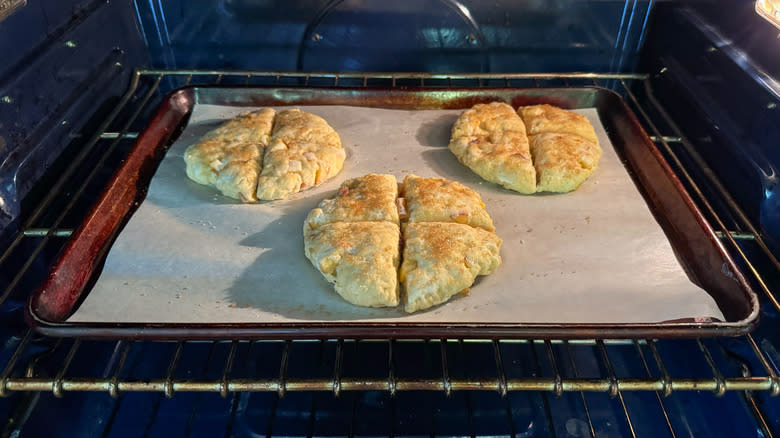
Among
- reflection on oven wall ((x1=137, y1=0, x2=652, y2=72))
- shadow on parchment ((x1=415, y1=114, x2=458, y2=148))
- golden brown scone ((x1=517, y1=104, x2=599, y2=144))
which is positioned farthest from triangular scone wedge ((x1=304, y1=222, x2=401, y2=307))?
reflection on oven wall ((x1=137, y1=0, x2=652, y2=72))

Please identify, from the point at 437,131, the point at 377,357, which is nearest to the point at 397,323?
the point at 377,357

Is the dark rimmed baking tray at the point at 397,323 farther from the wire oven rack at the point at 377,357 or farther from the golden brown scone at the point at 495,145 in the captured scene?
the golden brown scone at the point at 495,145

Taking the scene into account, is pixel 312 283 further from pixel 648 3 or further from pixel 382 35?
pixel 648 3

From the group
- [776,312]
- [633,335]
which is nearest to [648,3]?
[776,312]

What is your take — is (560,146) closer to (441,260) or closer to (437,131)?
(437,131)

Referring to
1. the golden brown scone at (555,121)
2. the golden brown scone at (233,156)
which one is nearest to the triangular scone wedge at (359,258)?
the golden brown scone at (233,156)
